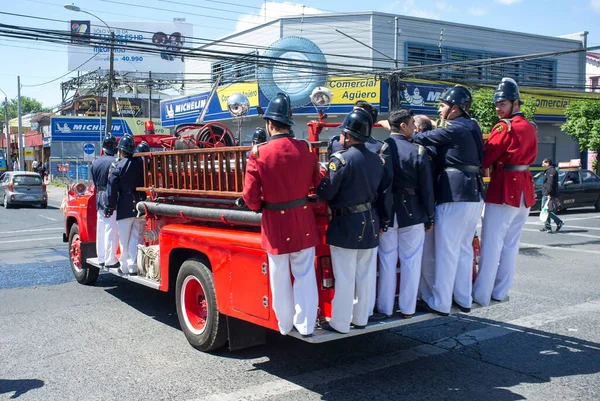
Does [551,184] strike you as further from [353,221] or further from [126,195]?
[353,221]

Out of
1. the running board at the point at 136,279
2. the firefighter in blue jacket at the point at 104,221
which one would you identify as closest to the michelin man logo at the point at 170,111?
the firefighter in blue jacket at the point at 104,221

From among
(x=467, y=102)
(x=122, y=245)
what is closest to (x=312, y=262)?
(x=467, y=102)

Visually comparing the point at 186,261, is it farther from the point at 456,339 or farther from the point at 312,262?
the point at 456,339

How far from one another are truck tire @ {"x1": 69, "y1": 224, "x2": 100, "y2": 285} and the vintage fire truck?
1559 mm

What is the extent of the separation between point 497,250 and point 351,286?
1695 mm

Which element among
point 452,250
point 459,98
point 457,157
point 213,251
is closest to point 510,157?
point 457,157

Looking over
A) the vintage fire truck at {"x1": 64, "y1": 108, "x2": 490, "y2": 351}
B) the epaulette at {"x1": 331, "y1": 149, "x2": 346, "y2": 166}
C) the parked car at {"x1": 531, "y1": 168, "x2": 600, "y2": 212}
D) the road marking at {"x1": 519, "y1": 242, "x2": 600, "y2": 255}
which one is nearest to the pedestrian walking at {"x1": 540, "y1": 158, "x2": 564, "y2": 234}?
the road marking at {"x1": 519, "y1": 242, "x2": 600, "y2": 255}

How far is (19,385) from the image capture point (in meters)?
4.90

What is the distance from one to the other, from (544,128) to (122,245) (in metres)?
28.5

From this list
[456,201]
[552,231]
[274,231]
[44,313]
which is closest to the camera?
[274,231]

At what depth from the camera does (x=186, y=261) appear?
19.2 ft

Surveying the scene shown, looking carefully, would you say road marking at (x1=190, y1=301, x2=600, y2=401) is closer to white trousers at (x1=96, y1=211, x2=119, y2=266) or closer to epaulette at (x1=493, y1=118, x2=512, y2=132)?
epaulette at (x1=493, y1=118, x2=512, y2=132)

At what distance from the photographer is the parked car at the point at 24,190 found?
24516mm

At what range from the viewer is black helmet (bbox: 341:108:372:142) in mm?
4719
